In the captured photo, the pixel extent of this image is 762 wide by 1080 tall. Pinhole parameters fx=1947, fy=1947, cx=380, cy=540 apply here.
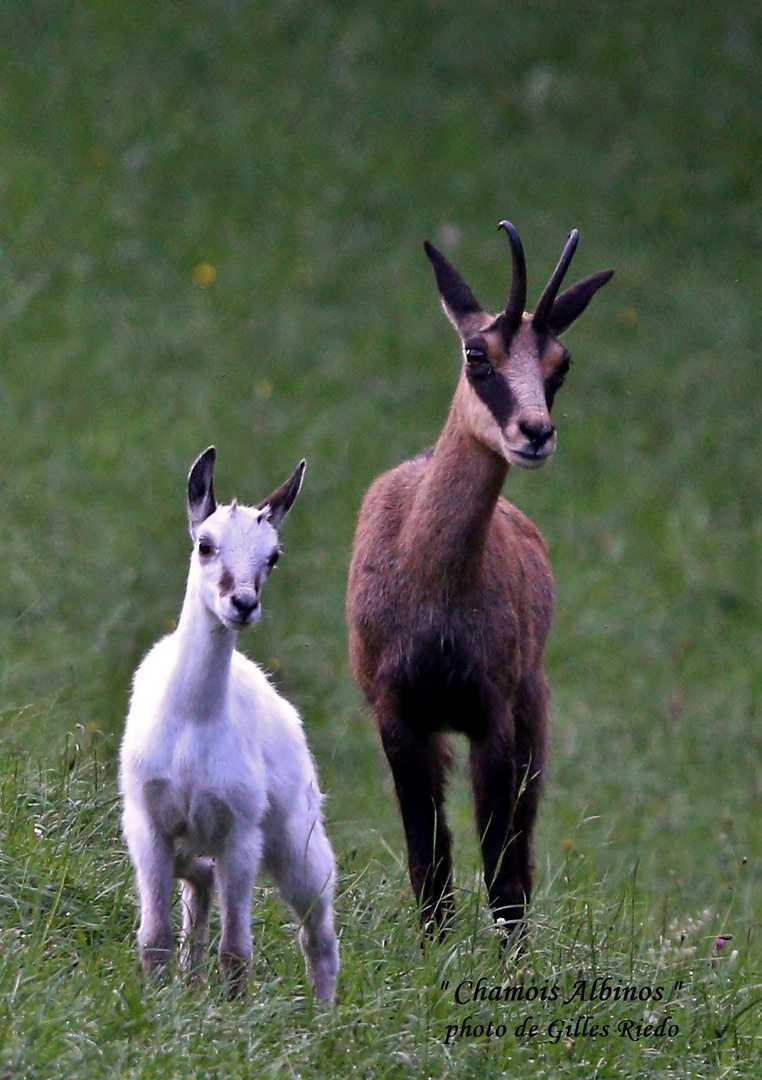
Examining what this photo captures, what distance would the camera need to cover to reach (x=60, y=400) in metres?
12.3

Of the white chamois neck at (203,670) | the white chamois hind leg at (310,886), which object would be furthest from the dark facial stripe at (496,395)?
the white chamois hind leg at (310,886)

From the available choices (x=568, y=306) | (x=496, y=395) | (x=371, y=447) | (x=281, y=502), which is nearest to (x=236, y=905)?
(x=281, y=502)

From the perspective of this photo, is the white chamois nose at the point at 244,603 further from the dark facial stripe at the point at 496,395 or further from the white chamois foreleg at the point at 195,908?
the dark facial stripe at the point at 496,395

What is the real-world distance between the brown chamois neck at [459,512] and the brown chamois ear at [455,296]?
20 centimetres

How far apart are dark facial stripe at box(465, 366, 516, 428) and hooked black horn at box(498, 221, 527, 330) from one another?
178mm

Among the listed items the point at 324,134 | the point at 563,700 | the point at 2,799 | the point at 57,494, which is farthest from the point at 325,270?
the point at 2,799

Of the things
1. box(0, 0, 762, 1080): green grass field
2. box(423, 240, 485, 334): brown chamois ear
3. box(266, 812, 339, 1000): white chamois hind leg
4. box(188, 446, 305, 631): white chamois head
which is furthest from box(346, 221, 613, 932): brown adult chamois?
box(188, 446, 305, 631): white chamois head

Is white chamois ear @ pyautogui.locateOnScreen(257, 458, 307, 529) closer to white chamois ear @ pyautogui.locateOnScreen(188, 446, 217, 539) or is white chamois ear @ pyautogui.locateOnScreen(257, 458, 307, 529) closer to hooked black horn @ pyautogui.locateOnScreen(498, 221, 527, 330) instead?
white chamois ear @ pyautogui.locateOnScreen(188, 446, 217, 539)

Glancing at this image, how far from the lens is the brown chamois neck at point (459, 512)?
5.64 metres

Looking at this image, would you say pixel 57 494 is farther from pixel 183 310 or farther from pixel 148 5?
pixel 148 5

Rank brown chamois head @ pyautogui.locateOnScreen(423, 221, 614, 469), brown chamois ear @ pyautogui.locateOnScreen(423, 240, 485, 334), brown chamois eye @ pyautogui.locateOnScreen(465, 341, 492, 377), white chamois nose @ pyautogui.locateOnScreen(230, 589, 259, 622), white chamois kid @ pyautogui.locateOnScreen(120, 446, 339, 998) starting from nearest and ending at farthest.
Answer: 1. white chamois nose @ pyautogui.locateOnScreen(230, 589, 259, 622)
2. white chamois kid @ pyautogui.locateOnScreen(120, 446, 339, 998)
3. brown chamois head @ pyautogui.locateOnScreen(423, 221, 614, 469)
4. brown chamois eye @ pyautogui.locateOnScreen(465, 341, 492, 377)
5. brown chamois ear @ pyautogui.locateOnScreen(423, 240, 485, 334)

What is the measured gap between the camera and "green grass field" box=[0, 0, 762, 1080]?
4.98 meters

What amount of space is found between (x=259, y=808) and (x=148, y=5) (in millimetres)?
13632

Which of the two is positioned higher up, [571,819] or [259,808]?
[259,808]
